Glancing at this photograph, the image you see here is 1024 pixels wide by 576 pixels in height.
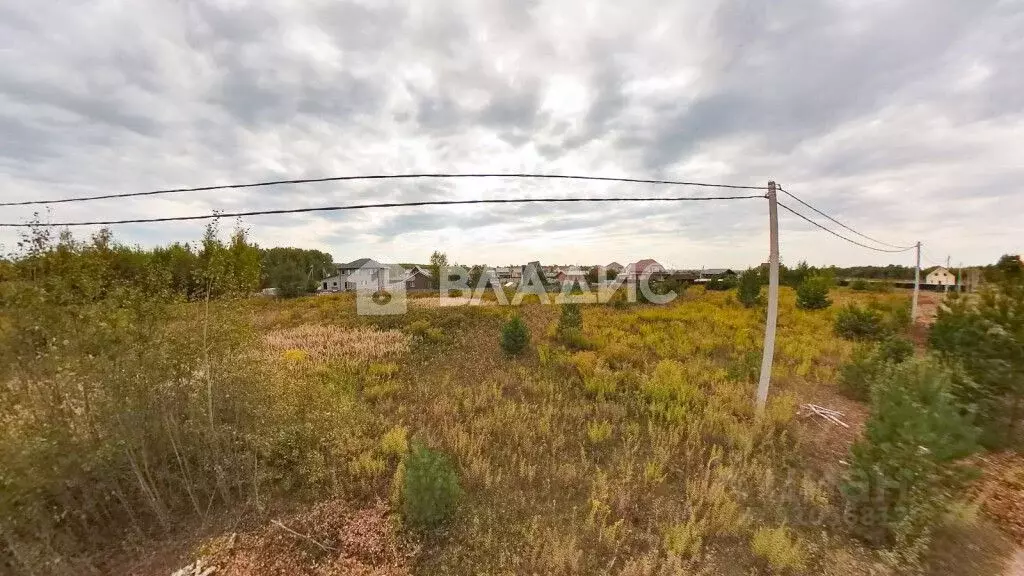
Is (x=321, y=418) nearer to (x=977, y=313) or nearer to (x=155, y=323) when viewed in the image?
(x=155, y=323)

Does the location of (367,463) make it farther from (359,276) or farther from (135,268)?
(359,276)

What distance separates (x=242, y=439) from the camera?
5102 mm

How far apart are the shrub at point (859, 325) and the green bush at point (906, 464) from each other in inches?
483

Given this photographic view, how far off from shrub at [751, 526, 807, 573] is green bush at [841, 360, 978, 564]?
0.99m

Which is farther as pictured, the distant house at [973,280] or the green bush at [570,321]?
the green bush at [570,321]

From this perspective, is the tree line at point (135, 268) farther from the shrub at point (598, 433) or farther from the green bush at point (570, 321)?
the green bush at point (570, 321)

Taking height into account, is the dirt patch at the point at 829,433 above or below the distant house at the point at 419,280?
below

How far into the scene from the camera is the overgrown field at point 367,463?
385cm

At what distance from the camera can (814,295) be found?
21.0 m

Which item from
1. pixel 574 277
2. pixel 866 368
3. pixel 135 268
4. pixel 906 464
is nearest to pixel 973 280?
pixel 866 368

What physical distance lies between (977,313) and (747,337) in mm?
6765

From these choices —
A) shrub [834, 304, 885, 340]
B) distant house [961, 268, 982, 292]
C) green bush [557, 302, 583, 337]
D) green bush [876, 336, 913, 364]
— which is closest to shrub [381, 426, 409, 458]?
green bush [557, 302, 583, 337]

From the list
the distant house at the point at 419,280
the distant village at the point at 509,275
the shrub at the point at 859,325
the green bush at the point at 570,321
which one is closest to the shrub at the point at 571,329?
the green bush at the point at 570,321

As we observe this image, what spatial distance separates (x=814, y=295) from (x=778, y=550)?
2206 centimetres
